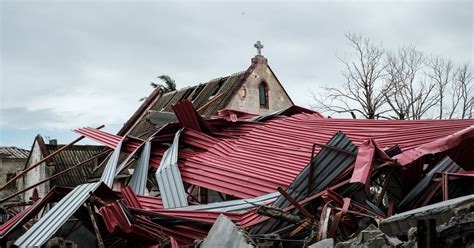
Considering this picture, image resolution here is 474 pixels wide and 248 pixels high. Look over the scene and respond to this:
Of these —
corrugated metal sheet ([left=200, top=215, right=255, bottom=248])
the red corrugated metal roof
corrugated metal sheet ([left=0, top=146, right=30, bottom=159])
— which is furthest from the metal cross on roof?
corrugated metal sheet ([left=200, top=215, right=255, bottom=248])

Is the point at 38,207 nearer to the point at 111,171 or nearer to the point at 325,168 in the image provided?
the point at 111,171

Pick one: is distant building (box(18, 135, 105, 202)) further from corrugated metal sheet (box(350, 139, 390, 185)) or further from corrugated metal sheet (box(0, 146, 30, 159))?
corrugated metal sheet (box(350, 139, 390, 185))

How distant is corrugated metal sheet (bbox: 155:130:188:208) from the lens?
29.6 feet

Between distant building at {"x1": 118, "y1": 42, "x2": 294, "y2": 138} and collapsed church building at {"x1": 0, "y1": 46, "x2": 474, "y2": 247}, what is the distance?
1391cm

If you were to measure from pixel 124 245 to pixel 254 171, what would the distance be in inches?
87.0

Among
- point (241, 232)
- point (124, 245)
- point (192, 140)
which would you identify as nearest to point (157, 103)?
point (192, 140)

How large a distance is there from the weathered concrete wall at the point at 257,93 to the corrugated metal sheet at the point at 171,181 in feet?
49.3

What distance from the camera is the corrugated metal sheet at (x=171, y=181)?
29.6 ft

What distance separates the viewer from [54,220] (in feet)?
27.8

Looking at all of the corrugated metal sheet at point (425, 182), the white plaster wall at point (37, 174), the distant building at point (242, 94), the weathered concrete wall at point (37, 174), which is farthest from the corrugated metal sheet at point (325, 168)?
the white plaster wall at point (37, 174)

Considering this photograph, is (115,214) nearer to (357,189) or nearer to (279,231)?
(279,231)

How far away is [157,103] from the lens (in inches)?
1204

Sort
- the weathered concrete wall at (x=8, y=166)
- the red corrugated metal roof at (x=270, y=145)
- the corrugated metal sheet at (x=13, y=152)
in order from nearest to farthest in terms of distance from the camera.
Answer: the red corrugated metal roof at (x=270, y=145) → the weathered concrete wall at (x=8, y=166) → the corrugated metal sheet at (x=13, y=152)

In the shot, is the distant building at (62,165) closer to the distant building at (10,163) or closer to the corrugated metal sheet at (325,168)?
the distant building at (10,163)
